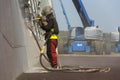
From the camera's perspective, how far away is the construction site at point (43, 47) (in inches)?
325

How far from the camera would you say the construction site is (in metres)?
8.26

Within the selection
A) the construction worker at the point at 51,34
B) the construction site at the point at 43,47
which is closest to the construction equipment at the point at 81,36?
the construction site at the point at 43,47

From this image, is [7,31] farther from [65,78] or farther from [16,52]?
[65,78]

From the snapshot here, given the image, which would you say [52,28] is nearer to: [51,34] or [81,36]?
[51,34]

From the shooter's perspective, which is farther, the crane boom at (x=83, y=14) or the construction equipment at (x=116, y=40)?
the construction equipment at (x=116, y=40)

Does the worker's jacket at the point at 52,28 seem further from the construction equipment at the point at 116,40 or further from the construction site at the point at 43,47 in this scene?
the construction equipment at the point at 116,40

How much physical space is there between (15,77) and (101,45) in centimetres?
3141

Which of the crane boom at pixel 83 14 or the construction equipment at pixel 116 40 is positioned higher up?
the crane boom at pixel 83 14

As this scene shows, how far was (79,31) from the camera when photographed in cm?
3962

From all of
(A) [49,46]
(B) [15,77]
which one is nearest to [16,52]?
(B) [15,77]

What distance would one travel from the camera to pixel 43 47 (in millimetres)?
13352

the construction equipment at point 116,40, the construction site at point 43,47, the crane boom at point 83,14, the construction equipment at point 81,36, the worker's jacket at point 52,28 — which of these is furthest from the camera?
the construction equipment at point 116,40

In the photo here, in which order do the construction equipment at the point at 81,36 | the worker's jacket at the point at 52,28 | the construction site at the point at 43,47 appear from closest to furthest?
the construction site at the point at 43,47 < the worker's jacket at the point at 52,28 < the construction equipment at the point at 81,36

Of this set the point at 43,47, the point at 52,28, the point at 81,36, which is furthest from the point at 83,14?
the point at 52,28
